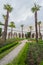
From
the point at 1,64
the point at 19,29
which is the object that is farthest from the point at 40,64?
the point at 19,29

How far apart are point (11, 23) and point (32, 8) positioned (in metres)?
35.4

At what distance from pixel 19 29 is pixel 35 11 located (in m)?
58.2

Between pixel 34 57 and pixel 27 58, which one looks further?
pixel 34 57

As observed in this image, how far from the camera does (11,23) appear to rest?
8600cm

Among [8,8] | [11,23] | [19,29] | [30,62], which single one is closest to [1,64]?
[30,62]

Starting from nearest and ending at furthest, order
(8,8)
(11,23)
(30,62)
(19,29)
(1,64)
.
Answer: (1,64) < (30,62) < (8,8) < (11,23) < (19,29)

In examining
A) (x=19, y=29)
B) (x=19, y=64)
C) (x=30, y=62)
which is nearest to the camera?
(x=19, y=64)

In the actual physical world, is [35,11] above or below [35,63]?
above

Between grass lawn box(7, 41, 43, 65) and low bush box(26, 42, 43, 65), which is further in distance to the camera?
low bush box(26, 42, 43, 65)

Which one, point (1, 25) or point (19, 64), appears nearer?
point (19, 64)

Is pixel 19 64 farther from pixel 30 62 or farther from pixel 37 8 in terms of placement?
pixel 37 8

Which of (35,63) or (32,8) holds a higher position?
(32,8)

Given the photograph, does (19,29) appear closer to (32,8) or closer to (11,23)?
(11,23)

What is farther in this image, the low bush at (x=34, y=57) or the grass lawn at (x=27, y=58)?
the low bush at (x=34, y=57)
